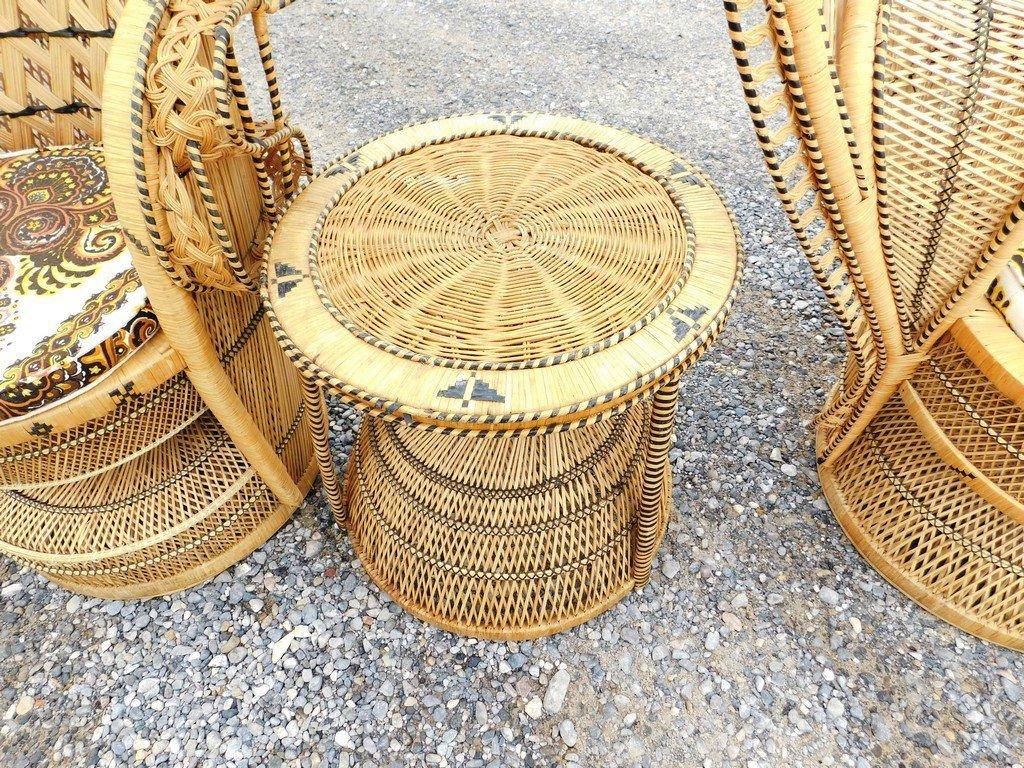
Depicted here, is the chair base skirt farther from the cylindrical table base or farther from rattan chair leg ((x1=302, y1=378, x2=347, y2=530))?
rattan chair leg ((x1=302, y1=378, x2=347, y2=530))

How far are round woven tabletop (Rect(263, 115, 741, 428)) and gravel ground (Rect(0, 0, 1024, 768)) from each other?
0.70m

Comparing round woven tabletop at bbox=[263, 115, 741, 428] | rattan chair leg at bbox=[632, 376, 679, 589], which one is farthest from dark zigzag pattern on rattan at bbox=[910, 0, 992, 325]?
rattan chair leg at bbox=[632, 376, 679, 589]

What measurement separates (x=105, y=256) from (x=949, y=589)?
5.82 feet

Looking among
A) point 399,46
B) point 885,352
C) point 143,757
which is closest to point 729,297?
point 885,352

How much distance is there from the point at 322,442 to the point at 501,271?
526mm

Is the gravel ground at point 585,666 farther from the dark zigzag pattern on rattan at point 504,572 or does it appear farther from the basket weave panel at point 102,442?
the basket weave panel at point 102,442

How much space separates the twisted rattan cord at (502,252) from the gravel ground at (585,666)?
2.42 feet

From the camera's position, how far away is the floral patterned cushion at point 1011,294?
1.21 metres

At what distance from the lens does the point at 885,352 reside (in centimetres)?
133

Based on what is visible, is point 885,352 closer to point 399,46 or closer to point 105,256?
point 105,256

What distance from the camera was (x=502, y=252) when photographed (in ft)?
4.09

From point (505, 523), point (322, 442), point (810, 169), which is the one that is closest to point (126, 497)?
point (322, 442)

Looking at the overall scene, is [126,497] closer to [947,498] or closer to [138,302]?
[138,302]

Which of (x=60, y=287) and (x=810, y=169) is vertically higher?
(x=810, y=169)
